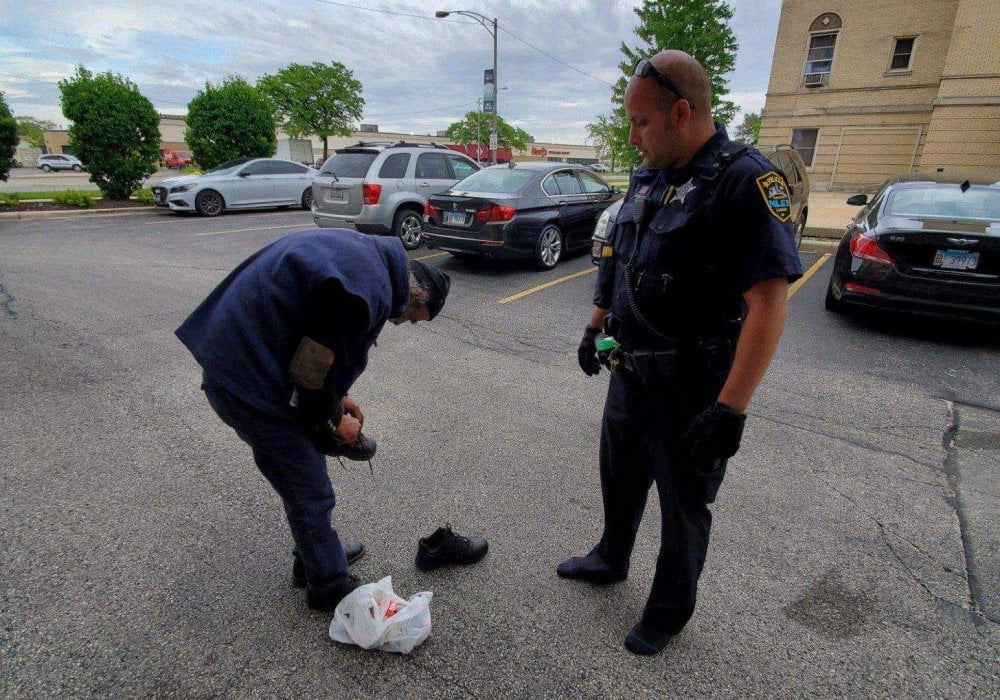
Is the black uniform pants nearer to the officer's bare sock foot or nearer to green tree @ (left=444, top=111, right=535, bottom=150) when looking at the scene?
the officer's bare sock foot

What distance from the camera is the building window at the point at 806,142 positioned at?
73.6ft

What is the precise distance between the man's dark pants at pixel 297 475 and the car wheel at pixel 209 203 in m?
14.1

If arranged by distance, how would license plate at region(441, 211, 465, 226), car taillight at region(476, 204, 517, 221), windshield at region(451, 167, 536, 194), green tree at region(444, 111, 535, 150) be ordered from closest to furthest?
car taillight at region(476, 204, 517, 221) → license plate at region(441, 211, 465, 226) → windshield at region(451, 167, 536, 194) → green tree at region(444, 111, 535, 150)

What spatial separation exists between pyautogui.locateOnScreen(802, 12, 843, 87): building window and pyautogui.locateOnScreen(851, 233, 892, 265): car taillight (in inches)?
835

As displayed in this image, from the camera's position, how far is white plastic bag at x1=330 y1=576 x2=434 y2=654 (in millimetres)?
1890

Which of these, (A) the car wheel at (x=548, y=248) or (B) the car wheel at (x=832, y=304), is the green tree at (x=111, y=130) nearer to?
(A) the car wheel at (x=548, y=248)

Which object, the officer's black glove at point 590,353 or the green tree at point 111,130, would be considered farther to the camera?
the green tree at point 111,130

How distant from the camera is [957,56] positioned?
59.3 feet

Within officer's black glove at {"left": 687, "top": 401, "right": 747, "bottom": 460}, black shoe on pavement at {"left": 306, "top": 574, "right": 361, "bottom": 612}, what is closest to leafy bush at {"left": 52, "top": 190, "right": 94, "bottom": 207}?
black shoe on pavement at {"left": 306, "top": 574, "right": 361, "bottom": 612}

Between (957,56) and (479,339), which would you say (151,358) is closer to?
(479,339)

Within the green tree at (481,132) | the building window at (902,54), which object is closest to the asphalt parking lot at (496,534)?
the building window at (902,54)

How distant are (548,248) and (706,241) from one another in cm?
663

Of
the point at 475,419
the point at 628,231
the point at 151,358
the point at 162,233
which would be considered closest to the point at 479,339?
the point at 475,419

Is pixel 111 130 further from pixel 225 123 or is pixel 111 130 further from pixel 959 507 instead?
pixel 959 507
